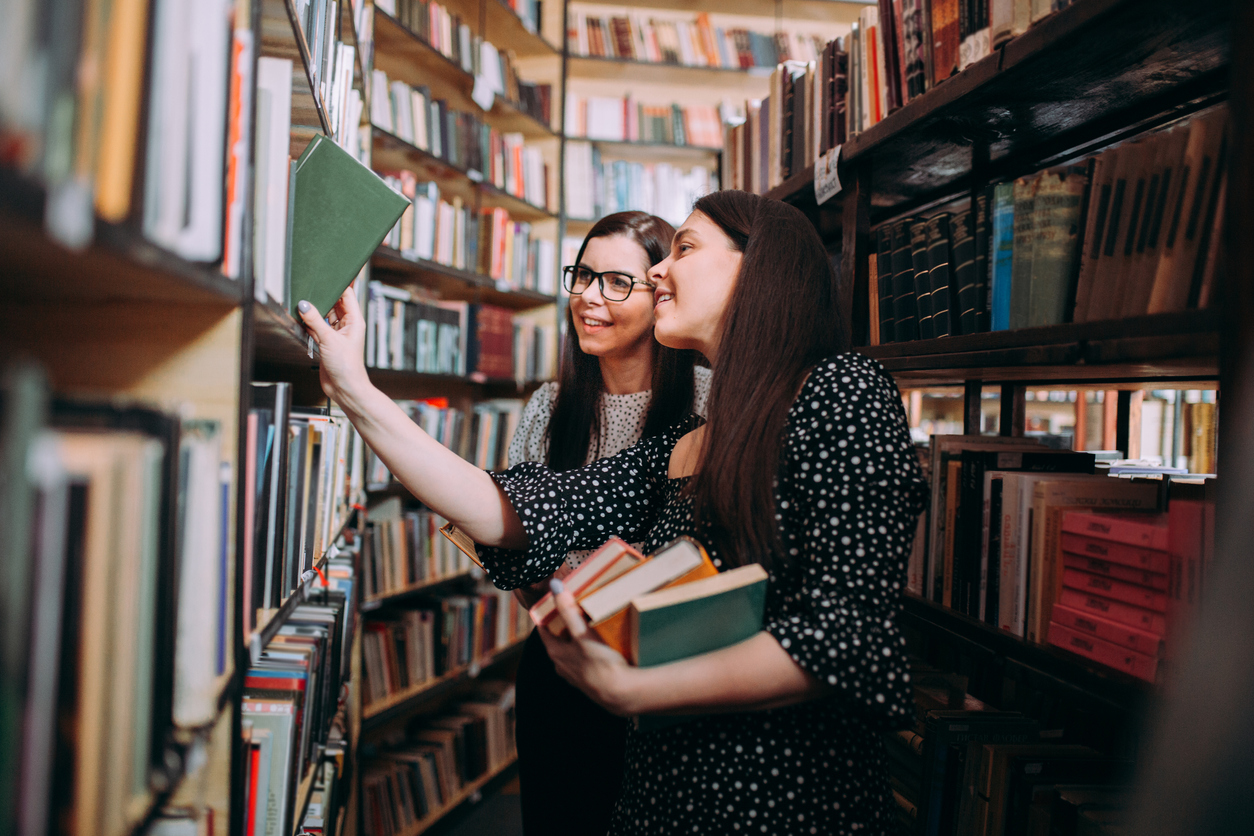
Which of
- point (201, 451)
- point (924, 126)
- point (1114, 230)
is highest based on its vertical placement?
point (924, 126)

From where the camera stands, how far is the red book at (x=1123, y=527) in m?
0.89

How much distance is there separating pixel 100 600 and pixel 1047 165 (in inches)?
71.0

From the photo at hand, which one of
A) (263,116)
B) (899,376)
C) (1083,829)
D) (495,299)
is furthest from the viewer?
(495,299)

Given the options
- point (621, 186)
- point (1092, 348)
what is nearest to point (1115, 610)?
point (1092, 348)

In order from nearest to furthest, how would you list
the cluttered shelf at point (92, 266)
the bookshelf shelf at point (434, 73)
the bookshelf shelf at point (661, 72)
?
the cluttered shelf at point (92, 266) < the bookshelf shelf at point (434, 73) < the bookshelf shelf at point (661, 72)

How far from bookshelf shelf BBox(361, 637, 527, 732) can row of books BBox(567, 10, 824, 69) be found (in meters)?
2.77

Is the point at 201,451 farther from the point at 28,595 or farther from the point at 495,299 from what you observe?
the point at 495,299

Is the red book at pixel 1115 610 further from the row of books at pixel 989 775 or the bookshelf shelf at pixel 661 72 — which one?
the bookshelf shelf at pixel 661 72

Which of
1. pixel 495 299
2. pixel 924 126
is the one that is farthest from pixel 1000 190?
pixel 495 299

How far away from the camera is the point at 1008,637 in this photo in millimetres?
1108

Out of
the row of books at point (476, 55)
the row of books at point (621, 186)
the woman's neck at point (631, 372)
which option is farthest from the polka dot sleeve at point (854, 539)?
the row of books at point (621, 186)

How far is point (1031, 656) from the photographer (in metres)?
1.05

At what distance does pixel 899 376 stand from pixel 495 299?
215 centimetres

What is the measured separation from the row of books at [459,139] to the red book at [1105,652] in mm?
2281
